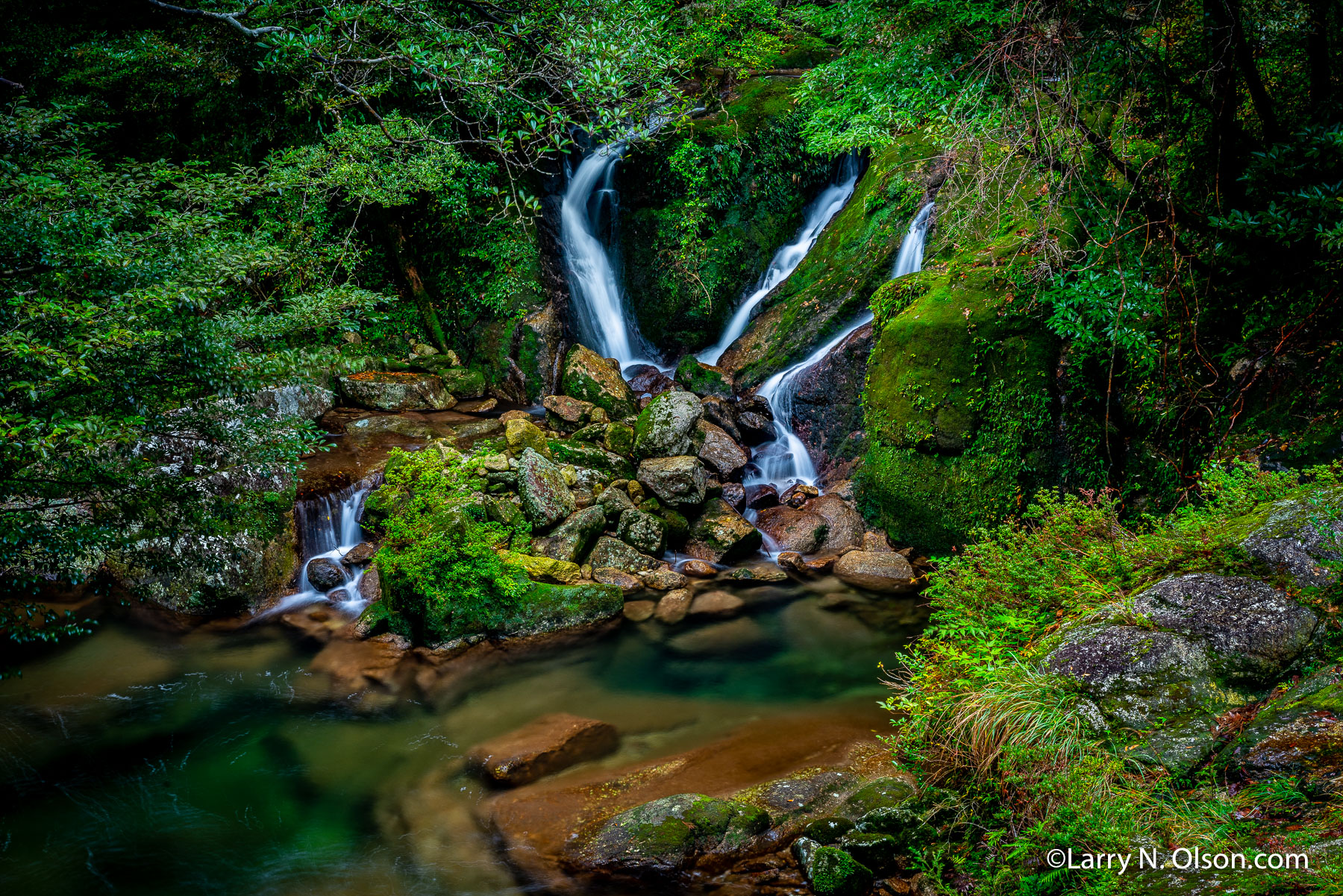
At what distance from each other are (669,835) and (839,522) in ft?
20.8

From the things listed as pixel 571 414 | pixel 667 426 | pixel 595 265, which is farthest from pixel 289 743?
pixel 595 265

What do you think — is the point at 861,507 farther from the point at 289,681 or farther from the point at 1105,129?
the point at 289,681

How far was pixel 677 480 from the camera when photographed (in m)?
10.0

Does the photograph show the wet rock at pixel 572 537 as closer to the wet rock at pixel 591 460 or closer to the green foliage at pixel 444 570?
the green foliage at pixel 444 570

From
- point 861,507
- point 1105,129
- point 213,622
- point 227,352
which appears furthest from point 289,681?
point 1105,129

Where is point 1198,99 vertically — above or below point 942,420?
above

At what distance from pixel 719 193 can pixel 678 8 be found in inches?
171

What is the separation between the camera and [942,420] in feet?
29.2

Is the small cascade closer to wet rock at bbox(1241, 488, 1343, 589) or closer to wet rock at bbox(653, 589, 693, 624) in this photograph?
wet rock at bbox(653, 589, 693, 624)

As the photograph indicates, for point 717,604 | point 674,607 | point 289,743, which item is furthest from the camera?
point 717,604

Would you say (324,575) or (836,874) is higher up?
(324,575)

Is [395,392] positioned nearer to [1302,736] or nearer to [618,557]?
[618,557]

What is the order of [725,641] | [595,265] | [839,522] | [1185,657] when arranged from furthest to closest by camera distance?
1. [595,265]
2. [839,522]
3. [725,641]
4. [1185,657]

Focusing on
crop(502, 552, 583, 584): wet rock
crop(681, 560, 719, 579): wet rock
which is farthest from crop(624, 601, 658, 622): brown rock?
crop(681, 560, 719, 579): wet rock
